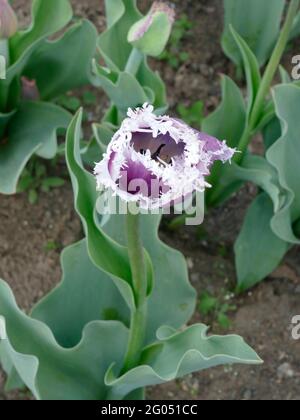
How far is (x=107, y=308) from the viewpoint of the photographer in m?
1.47

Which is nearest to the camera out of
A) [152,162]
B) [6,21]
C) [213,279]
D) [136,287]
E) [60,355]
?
[152,162]

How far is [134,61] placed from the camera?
5.00ft

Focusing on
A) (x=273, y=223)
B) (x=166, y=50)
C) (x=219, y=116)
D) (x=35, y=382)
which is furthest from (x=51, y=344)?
(x=166, y=50)

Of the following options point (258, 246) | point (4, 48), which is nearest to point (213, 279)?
point (258, 246)

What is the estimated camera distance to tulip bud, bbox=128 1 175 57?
136cm

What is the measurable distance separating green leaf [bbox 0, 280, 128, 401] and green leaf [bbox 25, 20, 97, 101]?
637 mm

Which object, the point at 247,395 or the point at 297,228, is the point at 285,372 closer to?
the point at 247,395

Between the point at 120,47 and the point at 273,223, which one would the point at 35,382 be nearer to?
the point at 273,223

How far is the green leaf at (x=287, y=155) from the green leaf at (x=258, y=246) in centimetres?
8

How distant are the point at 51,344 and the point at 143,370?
178mm

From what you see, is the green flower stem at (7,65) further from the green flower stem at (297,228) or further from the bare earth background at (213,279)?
the green flower stem at (297,228)

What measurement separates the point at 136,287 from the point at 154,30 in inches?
19.6

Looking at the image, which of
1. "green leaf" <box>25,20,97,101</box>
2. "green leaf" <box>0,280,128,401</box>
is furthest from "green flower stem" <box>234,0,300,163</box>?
"green leaf" <box>0,280,128,401</box>

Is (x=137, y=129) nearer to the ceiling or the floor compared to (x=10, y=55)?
nearer to the ceiling
